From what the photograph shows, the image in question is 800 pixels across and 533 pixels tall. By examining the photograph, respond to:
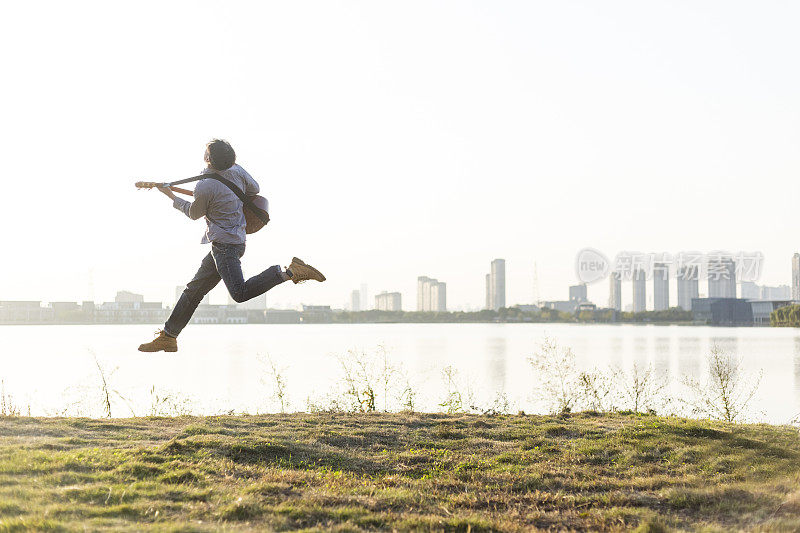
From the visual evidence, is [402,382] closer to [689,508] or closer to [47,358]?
[689,508]

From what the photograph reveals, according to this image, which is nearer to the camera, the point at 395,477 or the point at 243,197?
the point at 243,197

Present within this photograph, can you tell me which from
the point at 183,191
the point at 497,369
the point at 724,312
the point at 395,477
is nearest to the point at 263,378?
the point at 497,369

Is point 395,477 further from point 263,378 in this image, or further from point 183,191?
point 263,378

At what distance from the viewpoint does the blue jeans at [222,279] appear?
593 cm

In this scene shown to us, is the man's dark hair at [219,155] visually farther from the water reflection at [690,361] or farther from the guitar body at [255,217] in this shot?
the water reflection at [690,361]

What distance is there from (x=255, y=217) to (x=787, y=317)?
117 m

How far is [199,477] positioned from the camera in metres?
6.11

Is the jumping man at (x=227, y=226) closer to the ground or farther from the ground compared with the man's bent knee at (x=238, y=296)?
farther from the ground

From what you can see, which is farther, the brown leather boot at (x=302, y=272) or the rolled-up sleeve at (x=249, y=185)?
the rolled-up sleeve at (x=249, y=185)

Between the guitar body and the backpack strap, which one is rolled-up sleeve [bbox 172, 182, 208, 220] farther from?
the guitar body

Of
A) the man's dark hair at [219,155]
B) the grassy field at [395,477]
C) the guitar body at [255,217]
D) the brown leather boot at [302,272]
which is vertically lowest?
the grassy field at [395,477]

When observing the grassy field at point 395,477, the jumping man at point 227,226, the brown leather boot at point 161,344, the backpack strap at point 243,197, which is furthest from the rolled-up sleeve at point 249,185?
the grassy field at point 395,477

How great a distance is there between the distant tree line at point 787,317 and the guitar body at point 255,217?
372 ft

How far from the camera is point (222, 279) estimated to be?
6.07m
